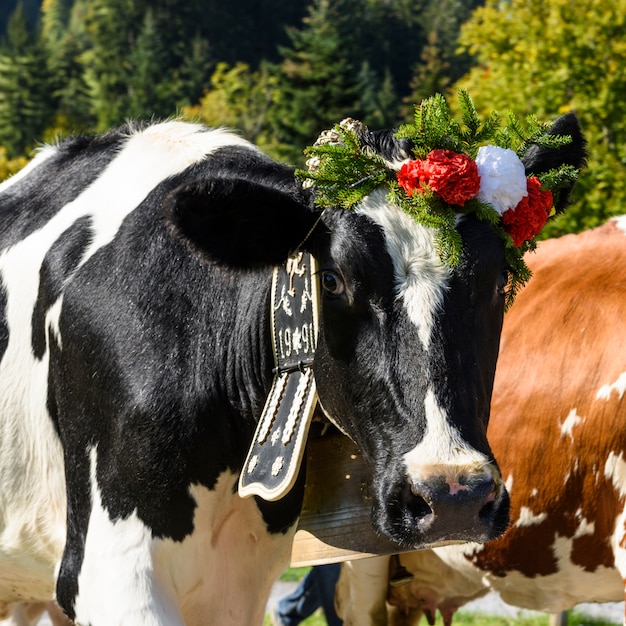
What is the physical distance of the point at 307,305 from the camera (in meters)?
3.00

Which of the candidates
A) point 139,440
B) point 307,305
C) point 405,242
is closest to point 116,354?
point 139,440

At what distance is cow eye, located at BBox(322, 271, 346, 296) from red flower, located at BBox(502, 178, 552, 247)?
492mm

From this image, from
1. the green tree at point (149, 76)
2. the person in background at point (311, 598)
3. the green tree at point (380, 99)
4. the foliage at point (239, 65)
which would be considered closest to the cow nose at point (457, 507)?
the person in background at point (311, 598)

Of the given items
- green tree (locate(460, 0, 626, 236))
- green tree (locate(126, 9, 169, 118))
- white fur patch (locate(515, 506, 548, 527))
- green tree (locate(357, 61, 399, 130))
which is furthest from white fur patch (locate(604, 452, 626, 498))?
green tree (locate(126, 9, 169, 118))

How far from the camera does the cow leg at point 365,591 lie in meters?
5.00

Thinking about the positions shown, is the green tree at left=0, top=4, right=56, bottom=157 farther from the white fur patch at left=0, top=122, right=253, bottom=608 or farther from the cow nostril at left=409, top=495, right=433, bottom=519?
the cow nostril at left=409, top=495, right=433, bottom=519

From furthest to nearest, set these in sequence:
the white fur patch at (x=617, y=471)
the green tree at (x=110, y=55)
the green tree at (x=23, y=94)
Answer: the green tree at (x=110, y=55), the green tree at (x=23, y=94), the white fur patch at (x=617, y=471)

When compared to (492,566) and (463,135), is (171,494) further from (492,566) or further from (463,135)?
(492,566)

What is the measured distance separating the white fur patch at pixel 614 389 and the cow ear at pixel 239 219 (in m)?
1.64

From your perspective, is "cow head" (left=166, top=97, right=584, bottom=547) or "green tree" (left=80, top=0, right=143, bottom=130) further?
"green tree" (left=80, top=0, right=143, bottom=130)

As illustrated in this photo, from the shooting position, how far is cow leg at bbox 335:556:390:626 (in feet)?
16.4

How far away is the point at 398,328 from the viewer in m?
2.76

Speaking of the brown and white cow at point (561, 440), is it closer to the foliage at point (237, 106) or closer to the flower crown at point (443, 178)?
the flower crown at point (443, 178)

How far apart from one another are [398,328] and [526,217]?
1.74 feet
